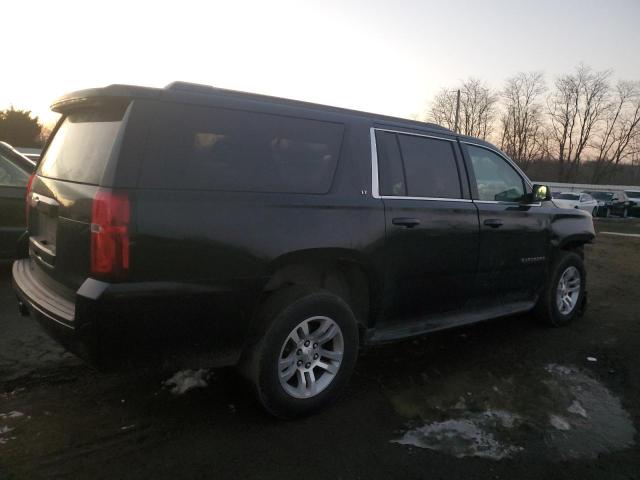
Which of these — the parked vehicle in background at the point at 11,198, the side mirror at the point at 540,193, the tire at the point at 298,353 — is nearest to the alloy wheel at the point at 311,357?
the tire at the point at 298,353

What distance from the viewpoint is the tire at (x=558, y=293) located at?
201 inches

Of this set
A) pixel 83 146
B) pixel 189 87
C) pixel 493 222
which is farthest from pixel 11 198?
pixel 493 222

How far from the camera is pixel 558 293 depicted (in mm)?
5254

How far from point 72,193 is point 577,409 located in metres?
3.45

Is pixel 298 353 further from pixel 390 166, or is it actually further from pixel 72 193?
pixel 72 193

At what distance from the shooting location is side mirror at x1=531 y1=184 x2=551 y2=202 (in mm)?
4777

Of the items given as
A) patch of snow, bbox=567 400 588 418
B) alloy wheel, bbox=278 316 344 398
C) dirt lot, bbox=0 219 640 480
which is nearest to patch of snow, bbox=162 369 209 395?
dirt lot, bbox=0 219 640 480

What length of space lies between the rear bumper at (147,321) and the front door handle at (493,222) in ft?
7.51

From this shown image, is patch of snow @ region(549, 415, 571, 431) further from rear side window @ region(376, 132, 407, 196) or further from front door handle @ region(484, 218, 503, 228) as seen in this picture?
rear side window @ region(376, 132, 407, 196)

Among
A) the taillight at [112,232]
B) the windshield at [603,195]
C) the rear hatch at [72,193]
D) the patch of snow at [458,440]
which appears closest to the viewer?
the taillight at [112,232]

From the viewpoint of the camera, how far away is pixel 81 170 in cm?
279

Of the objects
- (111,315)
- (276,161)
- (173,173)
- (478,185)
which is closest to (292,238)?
(276,161)

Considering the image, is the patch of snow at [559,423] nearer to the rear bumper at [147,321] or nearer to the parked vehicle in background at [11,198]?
the rear bumper at [147,321]

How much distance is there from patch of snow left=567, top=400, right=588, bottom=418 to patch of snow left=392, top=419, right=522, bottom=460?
751 millimetres
